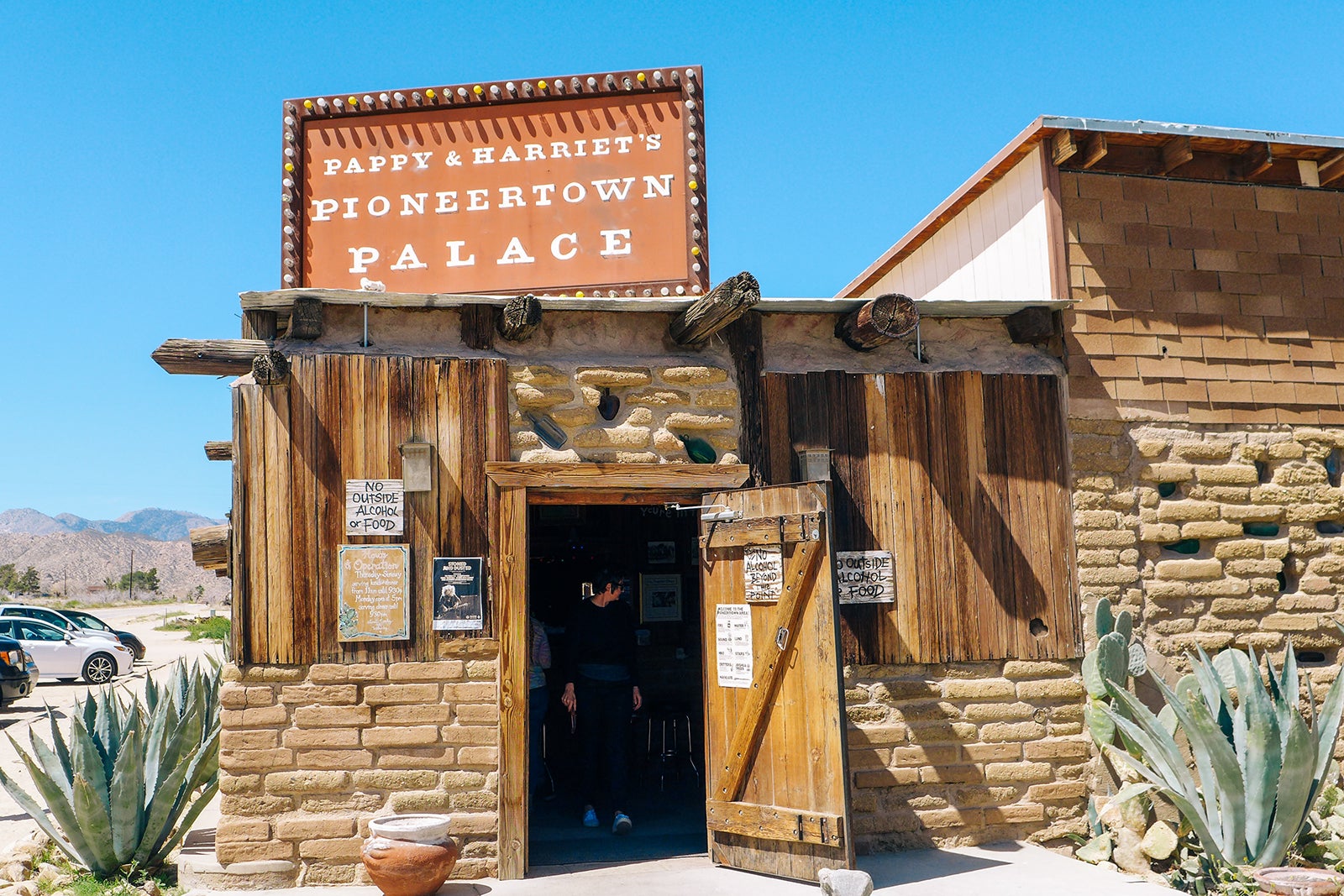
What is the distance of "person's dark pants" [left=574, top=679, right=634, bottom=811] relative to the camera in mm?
6934

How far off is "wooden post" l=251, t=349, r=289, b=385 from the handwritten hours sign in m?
1.00

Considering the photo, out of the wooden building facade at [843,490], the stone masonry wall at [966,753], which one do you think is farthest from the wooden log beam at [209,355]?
the stone masonry wall at [966,753]

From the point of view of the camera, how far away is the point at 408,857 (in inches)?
201

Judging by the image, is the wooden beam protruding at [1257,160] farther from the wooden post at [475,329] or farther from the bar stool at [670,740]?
the bar stool at [670,740]

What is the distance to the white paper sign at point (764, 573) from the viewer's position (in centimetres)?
571

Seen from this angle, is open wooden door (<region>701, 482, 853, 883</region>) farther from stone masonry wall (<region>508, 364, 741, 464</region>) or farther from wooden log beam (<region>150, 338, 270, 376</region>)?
wooden log beam (<region>150, 338, 270, 376</region>)

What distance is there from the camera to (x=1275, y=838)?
5.27m

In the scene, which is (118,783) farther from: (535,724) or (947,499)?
(947,499)

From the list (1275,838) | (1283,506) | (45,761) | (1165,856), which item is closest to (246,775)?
(45,761)

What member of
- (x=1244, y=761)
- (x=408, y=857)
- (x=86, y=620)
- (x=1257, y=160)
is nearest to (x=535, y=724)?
(x=408, y=857)

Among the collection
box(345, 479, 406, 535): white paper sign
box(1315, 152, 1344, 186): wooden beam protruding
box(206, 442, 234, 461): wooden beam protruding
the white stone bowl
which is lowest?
the white stone bowl

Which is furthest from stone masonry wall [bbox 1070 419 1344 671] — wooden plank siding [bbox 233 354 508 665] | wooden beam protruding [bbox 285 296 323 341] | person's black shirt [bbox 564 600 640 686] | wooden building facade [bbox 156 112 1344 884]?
wooden beam protruding [bbox 285 296 323 341]

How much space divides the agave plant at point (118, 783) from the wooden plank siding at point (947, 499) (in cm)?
377

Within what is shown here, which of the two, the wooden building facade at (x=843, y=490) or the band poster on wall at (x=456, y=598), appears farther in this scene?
the band poster on wall at (x=456, y=598)
